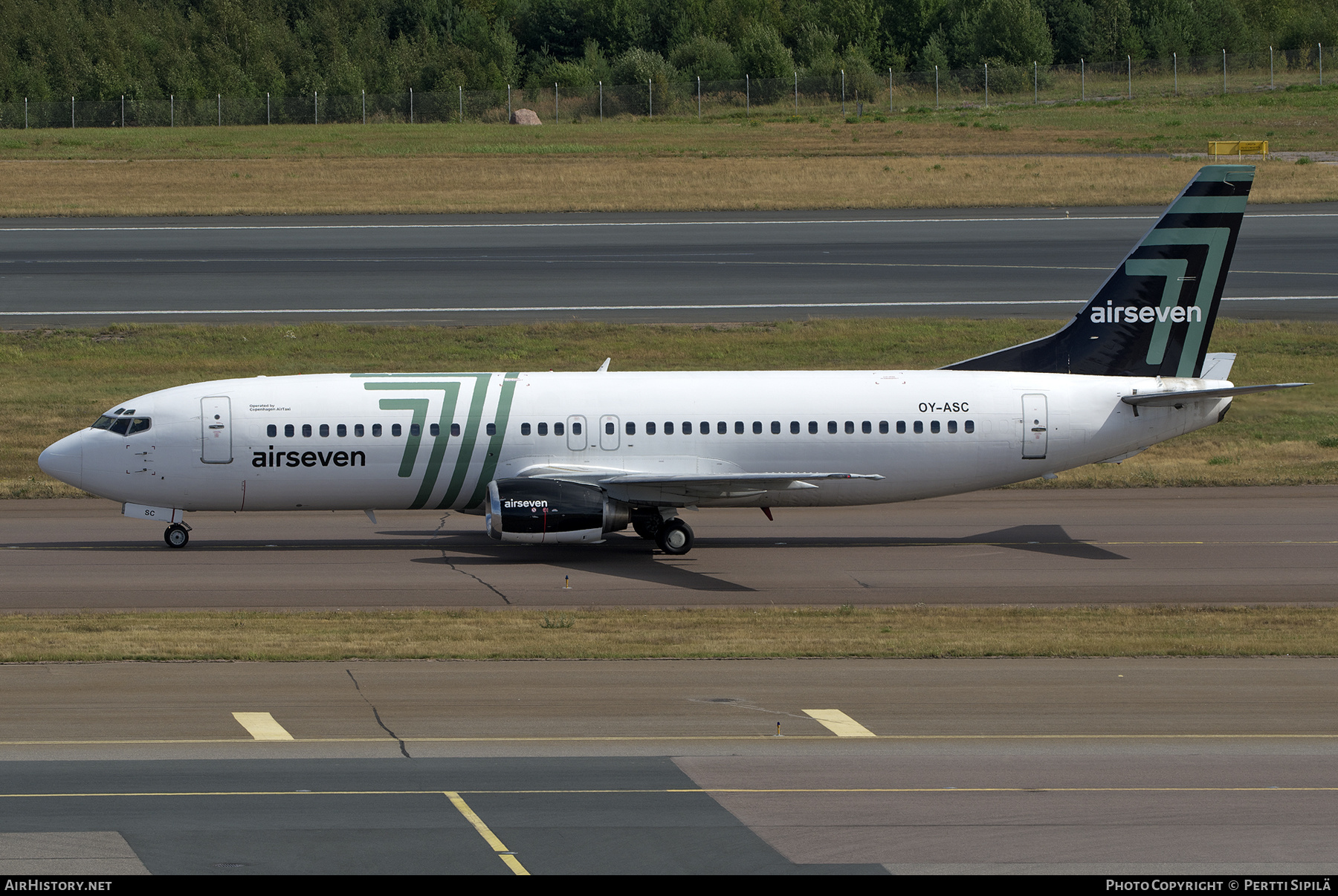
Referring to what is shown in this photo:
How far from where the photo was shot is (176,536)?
34.0m

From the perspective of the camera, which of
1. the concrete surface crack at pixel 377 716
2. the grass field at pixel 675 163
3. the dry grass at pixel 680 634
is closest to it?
the concrete surface crack at pixel 377 716

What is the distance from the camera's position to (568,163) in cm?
8906

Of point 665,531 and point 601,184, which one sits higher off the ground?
point 601,184

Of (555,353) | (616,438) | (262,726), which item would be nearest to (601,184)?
(555,353)

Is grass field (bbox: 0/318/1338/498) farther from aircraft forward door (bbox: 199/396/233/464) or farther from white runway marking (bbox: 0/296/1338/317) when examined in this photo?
aircraft forward door (bbox: 199/396/233/464)

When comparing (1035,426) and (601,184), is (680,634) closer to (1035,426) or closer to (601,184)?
(1035,426)

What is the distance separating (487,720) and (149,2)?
139684 millimetres

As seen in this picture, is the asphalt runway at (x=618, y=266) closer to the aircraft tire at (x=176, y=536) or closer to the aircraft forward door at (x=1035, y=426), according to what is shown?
the aircraft tire at (x=176, y=536)

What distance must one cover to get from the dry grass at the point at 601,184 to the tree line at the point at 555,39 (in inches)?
1343

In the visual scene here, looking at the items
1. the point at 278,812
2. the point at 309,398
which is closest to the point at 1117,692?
the point at 278,812

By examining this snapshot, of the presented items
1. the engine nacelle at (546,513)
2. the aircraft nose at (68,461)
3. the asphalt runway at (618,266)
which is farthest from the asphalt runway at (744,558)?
the asphalt runway at (618,266)

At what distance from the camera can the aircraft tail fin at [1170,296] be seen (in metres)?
34.8

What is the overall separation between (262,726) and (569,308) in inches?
1581
